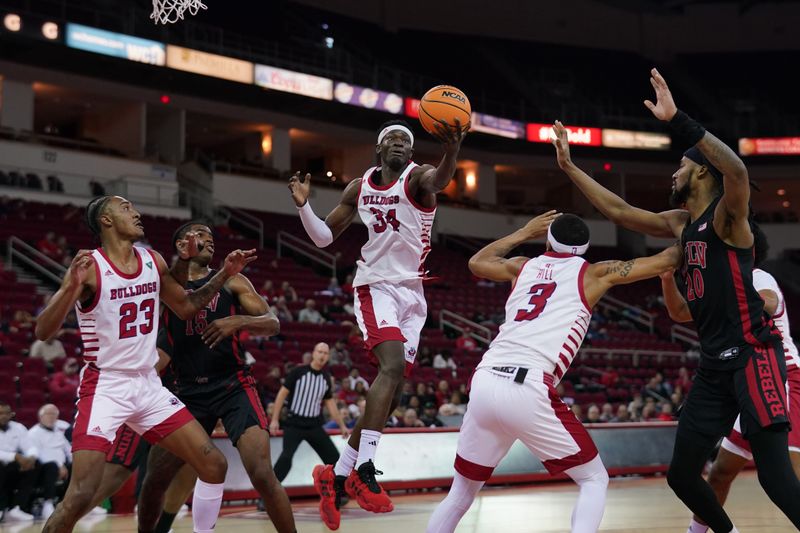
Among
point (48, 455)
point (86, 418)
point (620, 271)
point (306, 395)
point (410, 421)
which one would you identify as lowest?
point (410, 421)

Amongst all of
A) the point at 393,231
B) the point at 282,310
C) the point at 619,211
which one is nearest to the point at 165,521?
the point at 393,231

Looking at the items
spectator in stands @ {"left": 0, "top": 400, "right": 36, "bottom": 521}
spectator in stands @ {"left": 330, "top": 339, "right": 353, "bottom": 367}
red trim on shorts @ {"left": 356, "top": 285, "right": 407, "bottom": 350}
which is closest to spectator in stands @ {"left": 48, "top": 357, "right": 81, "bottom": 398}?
spectator in stands @ {"left": 0, "top": 400, "right": 36, "bottom": 521}

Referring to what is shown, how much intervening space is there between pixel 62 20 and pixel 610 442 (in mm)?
17842

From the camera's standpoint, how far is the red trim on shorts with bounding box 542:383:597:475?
561 centimetres

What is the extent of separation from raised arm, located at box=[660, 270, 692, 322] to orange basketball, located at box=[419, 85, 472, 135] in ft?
5.57

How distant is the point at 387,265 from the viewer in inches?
283

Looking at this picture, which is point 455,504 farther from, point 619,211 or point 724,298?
point 619,211

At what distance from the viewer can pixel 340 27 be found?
117 feet

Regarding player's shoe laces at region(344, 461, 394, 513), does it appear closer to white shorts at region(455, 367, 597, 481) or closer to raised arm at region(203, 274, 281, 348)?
white shorts at region(455, 367, 597, 481)

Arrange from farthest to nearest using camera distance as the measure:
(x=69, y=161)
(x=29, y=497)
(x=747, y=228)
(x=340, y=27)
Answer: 1. (x=340, y=27)
2. (x=69, y=161)
3. (x=29, y=497)
4. (x=747, y=228)

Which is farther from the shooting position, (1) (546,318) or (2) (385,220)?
(2) (385,220)

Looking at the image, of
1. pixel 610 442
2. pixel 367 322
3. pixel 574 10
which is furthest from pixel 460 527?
pixel 574 10

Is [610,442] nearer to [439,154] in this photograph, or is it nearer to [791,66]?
[439,154]

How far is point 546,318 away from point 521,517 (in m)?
5.54
